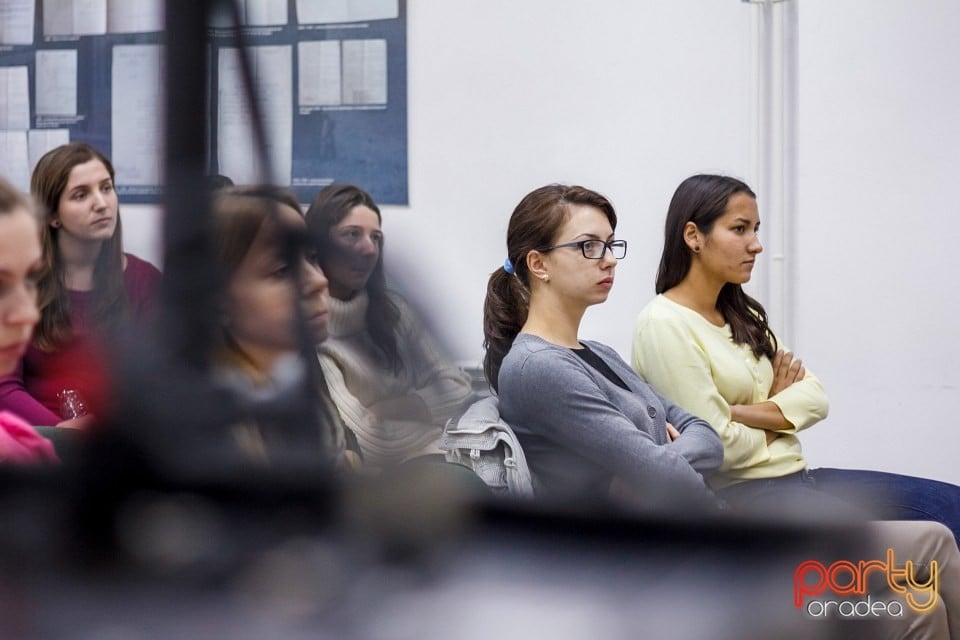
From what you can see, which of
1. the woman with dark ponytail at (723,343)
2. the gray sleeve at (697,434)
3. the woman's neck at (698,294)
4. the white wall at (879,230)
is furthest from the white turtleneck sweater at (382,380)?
the white wall at (879,230)

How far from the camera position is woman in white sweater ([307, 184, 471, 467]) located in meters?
0.24

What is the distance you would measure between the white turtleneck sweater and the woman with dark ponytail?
3.44 feet

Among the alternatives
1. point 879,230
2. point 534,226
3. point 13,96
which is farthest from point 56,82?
point 879,230

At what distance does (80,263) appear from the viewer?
0.27 meters

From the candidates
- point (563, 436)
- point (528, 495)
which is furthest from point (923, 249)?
point (528, 495)

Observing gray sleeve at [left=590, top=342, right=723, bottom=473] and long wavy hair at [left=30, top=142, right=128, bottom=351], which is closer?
long wavy hair at [left=30, top=142, right=128, bottom=351]

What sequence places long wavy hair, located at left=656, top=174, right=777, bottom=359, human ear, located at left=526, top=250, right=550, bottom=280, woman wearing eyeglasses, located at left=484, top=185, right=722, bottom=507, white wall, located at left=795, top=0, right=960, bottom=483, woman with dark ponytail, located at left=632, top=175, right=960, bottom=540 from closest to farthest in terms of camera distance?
1. woman wearing eyeglasses, located at left=484, top=185, right=722, bottom=507
2. human ear, located at left=526, top=250, right=550, bottom=280
3. woman with dark ponytail, located at left=632, top=175, right=960, bottom=540
4. long wavy hair, located at left=656, top=174, right=777, bottom=359
5. white wall, located at left=795, top=0, right=960, bottom=483

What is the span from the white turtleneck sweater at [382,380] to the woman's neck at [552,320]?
0.88m

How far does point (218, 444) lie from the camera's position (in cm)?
25

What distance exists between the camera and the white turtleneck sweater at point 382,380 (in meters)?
0.24

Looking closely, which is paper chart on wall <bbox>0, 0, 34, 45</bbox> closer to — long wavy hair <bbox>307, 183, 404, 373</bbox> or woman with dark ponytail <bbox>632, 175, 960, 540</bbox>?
long wavy hair <bbox>307, 183, 404, 373</bbox>

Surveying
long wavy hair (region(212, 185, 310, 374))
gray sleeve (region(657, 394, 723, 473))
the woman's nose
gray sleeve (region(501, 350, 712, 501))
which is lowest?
gray sleeve (region(657, 394, 723, 473))

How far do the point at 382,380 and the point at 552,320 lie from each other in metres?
0.91

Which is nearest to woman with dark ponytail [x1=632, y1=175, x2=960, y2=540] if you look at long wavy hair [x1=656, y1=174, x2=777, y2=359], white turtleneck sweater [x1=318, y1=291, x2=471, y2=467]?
long wavy hair [x1=656, y1=174, x2=777, y2=359]
